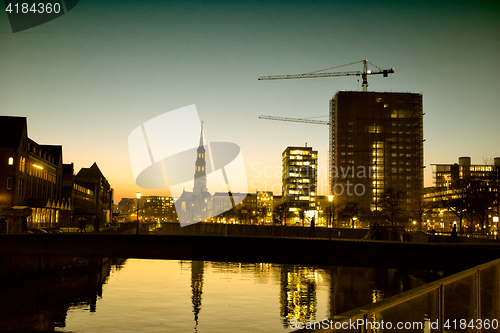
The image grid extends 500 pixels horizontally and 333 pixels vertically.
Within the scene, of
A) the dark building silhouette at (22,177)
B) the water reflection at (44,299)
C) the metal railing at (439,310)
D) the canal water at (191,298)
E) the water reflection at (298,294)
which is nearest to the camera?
the metal railing at (439,310)

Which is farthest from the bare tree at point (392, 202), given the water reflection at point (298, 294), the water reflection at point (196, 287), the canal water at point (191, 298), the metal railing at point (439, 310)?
the metal railing at point (439, 310)

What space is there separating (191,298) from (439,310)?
181ft

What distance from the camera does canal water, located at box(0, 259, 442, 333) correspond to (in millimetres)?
45547

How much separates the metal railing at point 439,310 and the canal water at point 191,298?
36.7 metres

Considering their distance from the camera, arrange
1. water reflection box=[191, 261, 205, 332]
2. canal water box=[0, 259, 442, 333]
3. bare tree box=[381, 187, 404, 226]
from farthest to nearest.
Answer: bare tree box=[381, 187, 404, 226]
water reflection box=[191, 261, 205, 332]
canal water box=[0, 259, 442, 333]

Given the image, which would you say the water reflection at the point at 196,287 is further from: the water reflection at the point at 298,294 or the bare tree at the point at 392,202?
the bare tree at the point at 392,202

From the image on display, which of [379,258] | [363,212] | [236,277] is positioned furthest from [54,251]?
[363,212]

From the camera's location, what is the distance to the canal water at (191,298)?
149 feet

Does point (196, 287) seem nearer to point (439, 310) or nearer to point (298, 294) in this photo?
point (298, 294)

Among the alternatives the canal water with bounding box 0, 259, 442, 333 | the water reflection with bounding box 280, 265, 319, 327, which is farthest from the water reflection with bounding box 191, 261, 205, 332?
the water reflection with bounding box 280, 265, 319, 327

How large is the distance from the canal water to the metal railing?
1446 inches

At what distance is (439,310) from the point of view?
6484mm

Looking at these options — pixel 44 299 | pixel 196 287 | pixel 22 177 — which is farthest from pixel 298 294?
pixel 22 177

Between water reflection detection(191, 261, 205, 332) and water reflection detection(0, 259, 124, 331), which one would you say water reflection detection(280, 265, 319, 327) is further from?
water reflection detection(0, 259, 124, 331)
